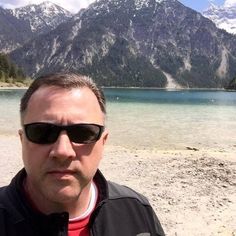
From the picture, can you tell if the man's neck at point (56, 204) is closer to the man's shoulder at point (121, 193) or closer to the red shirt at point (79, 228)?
the red shirt at point (79, 228)

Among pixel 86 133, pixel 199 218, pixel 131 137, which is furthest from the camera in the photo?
pixel 131 137

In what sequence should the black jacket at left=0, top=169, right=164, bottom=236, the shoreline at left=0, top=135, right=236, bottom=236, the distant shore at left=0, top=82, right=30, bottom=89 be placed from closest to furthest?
the black jacket at left=0, top=169, right=164, bottom=236 → the shoreline at left=0, top=135, right=236, bottom=236 → the distant shore at left=0, top=82, right=30, bottom=89

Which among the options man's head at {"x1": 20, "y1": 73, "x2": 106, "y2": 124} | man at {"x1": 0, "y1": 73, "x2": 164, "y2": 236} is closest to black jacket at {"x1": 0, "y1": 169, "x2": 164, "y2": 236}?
man at {"x1": 0, "y1": 73, "x2": 164, "y2": 236}

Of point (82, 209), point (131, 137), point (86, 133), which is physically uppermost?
point (86, 133)

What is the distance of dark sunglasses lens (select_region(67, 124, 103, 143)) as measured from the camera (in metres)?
2.53

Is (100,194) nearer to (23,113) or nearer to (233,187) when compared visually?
(23,113)

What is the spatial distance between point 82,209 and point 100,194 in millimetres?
220

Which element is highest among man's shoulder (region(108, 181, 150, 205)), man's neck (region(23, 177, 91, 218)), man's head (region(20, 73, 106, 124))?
man's head (region(20, 73, 106, 124))

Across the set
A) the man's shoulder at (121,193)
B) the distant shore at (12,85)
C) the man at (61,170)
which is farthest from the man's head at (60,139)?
the distant shore at (12,85)

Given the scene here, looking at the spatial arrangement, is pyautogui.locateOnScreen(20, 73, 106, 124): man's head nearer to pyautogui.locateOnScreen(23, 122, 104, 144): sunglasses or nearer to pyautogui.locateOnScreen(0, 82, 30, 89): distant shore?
pyautogui.locateOnScreen(23, 122, 104, 144): sunglasses

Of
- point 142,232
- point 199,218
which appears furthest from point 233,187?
point 142,232

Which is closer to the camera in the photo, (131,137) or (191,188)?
(191,188)

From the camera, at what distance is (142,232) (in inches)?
108

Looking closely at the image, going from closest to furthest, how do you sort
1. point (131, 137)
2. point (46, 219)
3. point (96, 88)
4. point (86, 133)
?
point (46, 219), point (86, 133), point (96, 88), point (131, 137)
